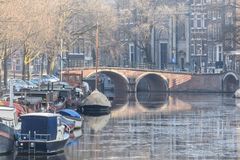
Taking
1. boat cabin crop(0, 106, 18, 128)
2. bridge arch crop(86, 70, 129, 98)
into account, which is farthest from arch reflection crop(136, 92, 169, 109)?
boat cabin crop(0, 106, 18, 128)

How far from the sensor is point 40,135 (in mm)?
32375

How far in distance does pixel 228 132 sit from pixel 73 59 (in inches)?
2090

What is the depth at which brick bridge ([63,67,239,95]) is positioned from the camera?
85.6 m

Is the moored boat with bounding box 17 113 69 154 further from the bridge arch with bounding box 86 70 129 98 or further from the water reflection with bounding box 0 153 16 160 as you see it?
the bridge arch with bounding box 86 70 129 98

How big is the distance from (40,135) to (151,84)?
59516 mm

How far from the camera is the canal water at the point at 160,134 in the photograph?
3294cm

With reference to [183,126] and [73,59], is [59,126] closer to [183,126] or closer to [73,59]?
[183,126]

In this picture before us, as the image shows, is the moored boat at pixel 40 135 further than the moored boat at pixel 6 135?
Yes

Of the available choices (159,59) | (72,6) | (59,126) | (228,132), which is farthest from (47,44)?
(159,59)

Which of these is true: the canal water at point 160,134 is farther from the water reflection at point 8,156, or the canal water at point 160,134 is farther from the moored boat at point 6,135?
the moored boat at point 6,135

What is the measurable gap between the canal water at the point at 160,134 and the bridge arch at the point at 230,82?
22.0 m

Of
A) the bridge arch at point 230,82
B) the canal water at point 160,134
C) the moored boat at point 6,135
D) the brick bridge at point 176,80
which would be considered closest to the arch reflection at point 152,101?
the canal water at point 160,134

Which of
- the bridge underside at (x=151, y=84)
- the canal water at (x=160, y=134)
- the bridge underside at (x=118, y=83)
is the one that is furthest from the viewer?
the bridge underside at (x=151, y=84)

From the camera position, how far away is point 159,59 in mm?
96438
